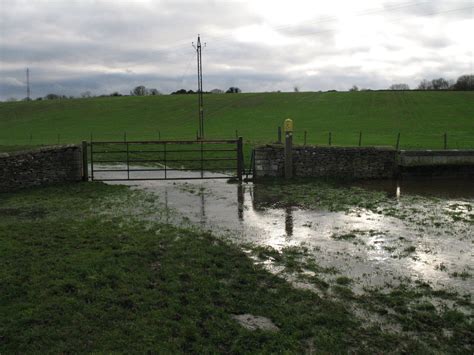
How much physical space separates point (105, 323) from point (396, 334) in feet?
10.4

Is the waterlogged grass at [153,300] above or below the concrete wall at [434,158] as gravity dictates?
below

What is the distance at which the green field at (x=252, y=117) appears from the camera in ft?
129

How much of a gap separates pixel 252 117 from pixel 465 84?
4442 centimetres

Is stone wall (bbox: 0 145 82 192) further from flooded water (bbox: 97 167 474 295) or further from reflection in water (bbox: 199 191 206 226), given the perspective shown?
reflection in water (bbox: 199 191 206 226)

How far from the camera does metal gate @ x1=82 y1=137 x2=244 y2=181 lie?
15867 mm

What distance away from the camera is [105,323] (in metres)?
5.10

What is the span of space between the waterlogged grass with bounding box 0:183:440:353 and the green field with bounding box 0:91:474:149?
24.5 metres

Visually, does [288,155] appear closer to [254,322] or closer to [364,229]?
[364,229]

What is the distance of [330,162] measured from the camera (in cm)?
1611

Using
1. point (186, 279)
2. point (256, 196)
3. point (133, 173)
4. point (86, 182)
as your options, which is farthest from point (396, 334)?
point (133, 173)

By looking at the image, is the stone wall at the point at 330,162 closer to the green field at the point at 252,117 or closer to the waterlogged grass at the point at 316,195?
the waterlogged grass at the point at 316,195

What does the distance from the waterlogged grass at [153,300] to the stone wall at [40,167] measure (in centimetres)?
535

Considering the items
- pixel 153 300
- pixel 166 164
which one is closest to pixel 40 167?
pixel 166 164

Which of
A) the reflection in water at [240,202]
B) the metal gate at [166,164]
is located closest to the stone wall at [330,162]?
the metal gate at [166,164]
